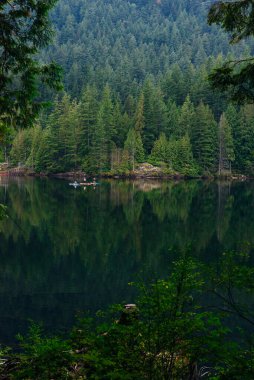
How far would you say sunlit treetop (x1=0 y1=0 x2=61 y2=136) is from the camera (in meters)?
7.02

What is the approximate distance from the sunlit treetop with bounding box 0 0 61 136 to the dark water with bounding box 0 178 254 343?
377 centimetres

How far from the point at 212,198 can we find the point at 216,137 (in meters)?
34.8

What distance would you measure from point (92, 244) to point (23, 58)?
48.3 ft

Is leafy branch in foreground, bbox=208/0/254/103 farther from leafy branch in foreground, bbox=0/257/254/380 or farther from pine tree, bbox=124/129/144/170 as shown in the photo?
pine tree, bbox=124/129/144/170

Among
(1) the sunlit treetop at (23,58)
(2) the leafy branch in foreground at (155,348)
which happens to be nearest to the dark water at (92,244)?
(2) the leafy branch in foreground at (155,348)

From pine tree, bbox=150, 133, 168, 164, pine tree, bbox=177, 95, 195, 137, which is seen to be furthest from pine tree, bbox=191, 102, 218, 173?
pine tree, bbox=150, 133, 168, 164

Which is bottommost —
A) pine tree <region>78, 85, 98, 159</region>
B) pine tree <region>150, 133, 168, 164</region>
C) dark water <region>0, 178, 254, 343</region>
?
dark water <region>0, 178, 254, 343</region>

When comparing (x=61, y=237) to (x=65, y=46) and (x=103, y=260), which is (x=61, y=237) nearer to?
(x=103, y=260)

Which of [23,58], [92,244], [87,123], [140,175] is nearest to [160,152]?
[140,175]

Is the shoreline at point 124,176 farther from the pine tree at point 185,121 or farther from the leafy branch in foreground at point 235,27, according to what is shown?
the leafy branch in foreground at point 235,27

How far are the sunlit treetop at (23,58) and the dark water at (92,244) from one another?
377 centimetres

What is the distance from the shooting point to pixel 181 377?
4.74 meters

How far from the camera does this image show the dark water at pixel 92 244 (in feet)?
42.0

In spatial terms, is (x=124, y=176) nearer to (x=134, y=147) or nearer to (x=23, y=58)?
(x=134, y=147)
